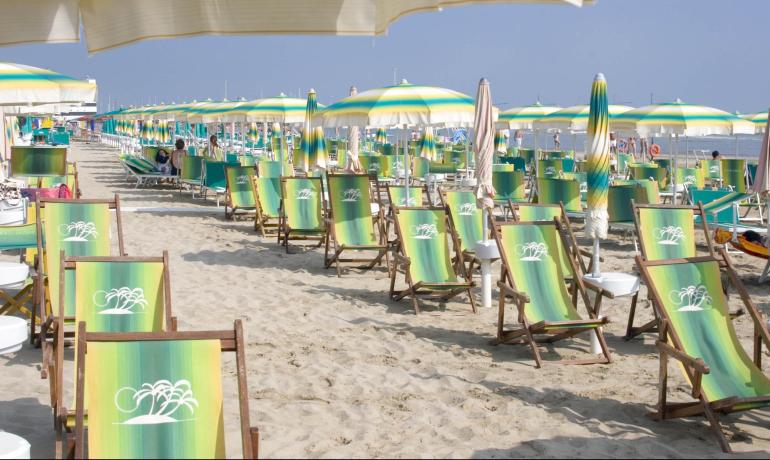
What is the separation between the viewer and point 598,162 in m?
6.13

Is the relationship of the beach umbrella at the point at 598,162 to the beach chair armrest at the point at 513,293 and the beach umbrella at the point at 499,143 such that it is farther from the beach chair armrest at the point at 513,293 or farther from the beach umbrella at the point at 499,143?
the beach umbrella at the point at 499,143

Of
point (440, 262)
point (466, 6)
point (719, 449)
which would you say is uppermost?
point (466, 6)

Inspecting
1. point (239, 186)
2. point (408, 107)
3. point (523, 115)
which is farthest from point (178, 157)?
point (408, 107)

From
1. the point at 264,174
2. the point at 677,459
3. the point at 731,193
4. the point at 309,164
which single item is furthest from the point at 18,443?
the point at 264,174

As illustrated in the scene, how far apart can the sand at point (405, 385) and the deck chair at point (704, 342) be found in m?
0.19

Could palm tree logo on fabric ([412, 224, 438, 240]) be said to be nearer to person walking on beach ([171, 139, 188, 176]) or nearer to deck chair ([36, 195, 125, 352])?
deck chair ([36, 195, 125, 352])

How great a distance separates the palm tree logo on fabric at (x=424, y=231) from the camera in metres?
7.24

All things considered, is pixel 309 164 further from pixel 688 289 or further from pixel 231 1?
pixel 231 1

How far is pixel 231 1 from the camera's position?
2508 millimetres

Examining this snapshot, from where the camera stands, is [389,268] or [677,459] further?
[389,268]

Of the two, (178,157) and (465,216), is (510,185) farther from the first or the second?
(178,157)

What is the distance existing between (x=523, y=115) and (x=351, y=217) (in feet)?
24.6

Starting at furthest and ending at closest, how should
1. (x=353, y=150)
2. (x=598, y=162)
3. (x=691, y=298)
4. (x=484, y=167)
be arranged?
(x=353, y=150)
(x=484, y=167)
(x=598, y=162)
(x=691, y=298)

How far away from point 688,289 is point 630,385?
2.15ft
